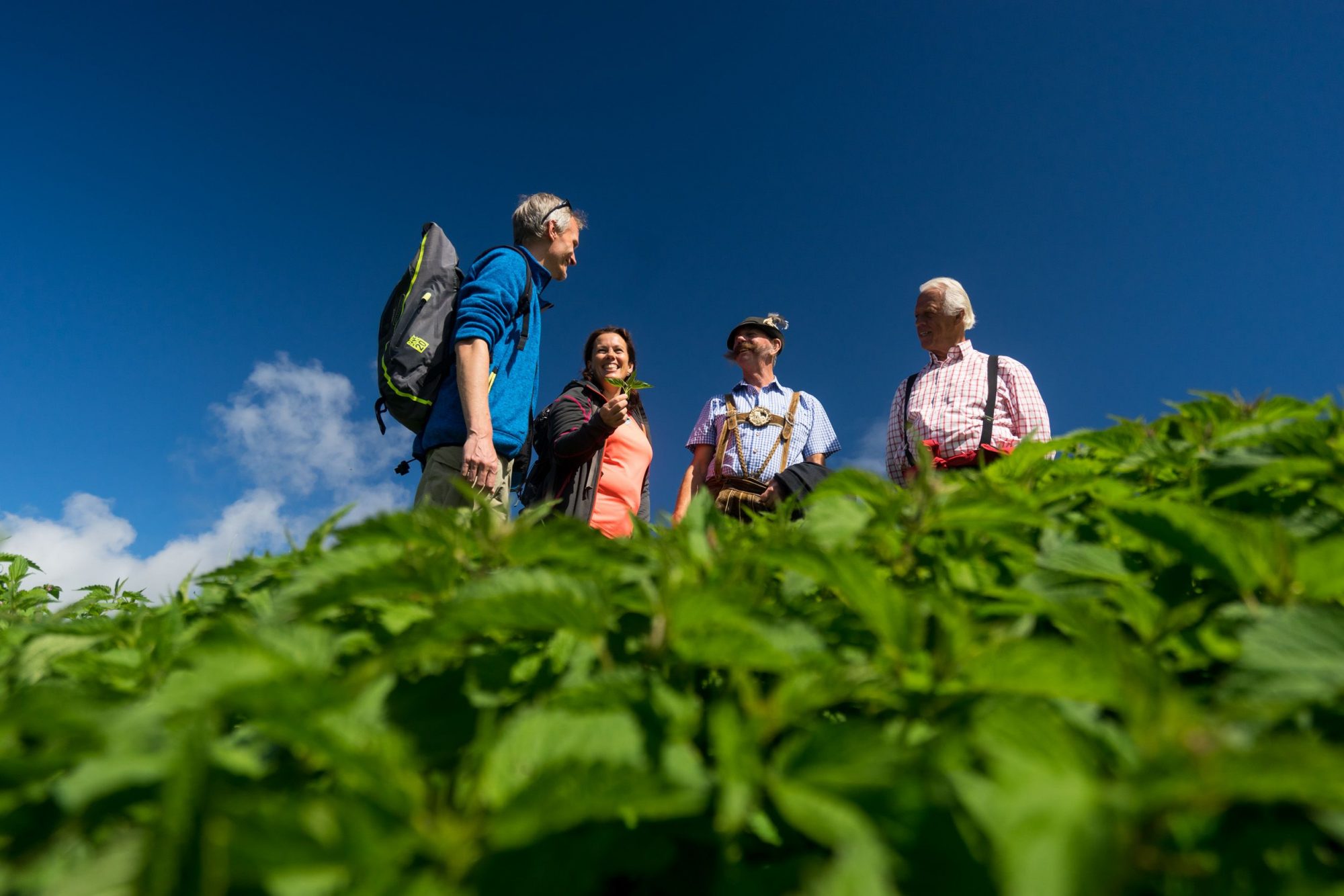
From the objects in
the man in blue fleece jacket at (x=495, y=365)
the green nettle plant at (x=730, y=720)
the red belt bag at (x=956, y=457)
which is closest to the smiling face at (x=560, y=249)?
the man in blue fleece jacket at (x=495, y=365)

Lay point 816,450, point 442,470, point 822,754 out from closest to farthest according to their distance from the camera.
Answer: point 822,754, point 442,470, point 816,450

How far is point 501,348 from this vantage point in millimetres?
4406

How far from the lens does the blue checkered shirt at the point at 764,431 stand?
240 inches

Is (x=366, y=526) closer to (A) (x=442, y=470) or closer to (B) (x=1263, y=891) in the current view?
(B) (x=1263, y=891)

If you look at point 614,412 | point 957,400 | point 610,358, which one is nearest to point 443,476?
point 614,412

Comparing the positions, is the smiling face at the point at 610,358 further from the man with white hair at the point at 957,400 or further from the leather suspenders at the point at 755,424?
the man with white hair at the point at 957,400

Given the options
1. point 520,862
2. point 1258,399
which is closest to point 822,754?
point 520,862

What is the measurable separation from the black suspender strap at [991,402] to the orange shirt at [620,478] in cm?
235

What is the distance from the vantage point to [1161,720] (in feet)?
2.10

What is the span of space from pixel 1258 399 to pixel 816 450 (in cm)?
501

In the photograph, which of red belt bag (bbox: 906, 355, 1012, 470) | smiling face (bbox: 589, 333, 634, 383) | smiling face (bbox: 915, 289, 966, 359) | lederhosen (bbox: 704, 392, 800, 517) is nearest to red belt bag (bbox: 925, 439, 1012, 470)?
red belt bag (bbox: 906, 355, 1012, 470)

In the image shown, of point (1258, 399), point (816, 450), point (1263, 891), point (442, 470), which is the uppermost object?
point (816, 450)

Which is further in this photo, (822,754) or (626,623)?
(626,623)

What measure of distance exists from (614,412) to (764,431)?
1.91m
